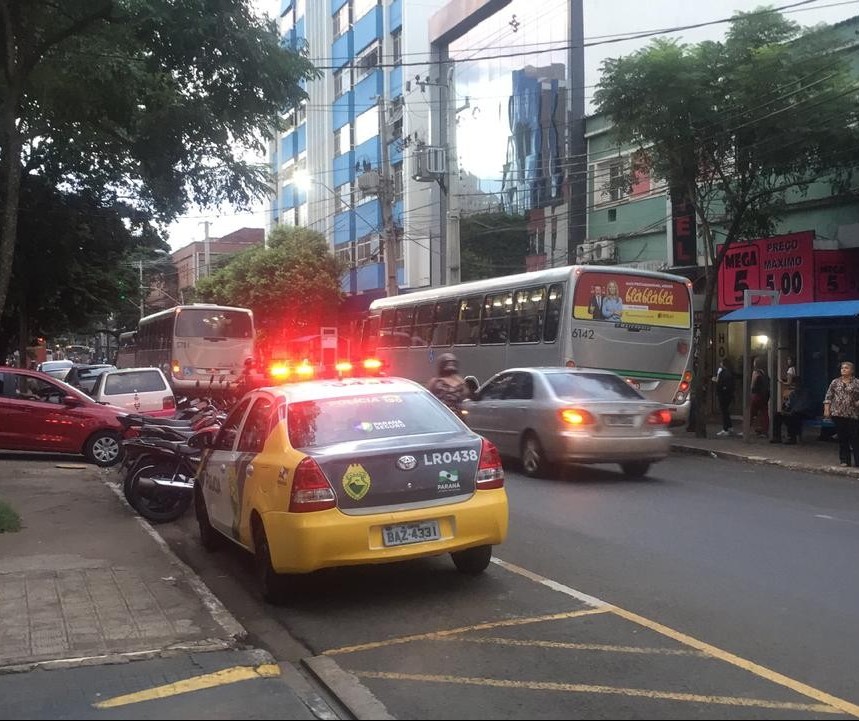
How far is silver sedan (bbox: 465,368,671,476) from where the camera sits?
12352 millimetres

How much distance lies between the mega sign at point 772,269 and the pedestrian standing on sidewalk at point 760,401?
200 cm

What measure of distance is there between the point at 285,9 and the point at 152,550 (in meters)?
54.9

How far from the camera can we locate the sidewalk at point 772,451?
48.3ft

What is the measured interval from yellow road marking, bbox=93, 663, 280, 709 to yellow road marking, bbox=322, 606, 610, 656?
0.51 meters

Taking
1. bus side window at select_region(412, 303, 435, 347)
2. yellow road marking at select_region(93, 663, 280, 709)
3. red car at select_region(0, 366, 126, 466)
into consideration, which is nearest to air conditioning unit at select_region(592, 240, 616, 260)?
Answer: bus side window at select_region(412, 303, 435, 347)

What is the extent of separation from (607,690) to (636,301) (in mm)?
13356

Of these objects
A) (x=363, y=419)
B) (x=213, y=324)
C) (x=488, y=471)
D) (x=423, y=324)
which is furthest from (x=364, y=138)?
(x=488, y=471)

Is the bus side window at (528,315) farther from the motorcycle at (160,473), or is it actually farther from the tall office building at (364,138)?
the tall office building at (364,138)

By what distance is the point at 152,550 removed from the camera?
27.4 feet

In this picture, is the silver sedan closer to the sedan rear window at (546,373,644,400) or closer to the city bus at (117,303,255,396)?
the sedan rear window at (546,373,644,400)

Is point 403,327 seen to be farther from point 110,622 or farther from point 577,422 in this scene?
point 110,622

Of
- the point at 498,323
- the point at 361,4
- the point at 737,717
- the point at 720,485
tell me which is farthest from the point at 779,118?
the point at 361,4

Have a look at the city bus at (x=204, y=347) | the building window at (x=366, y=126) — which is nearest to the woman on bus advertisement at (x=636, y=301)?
the city bus at (x=204, y=347)

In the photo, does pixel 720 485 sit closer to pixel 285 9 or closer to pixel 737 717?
pixel 737 717
